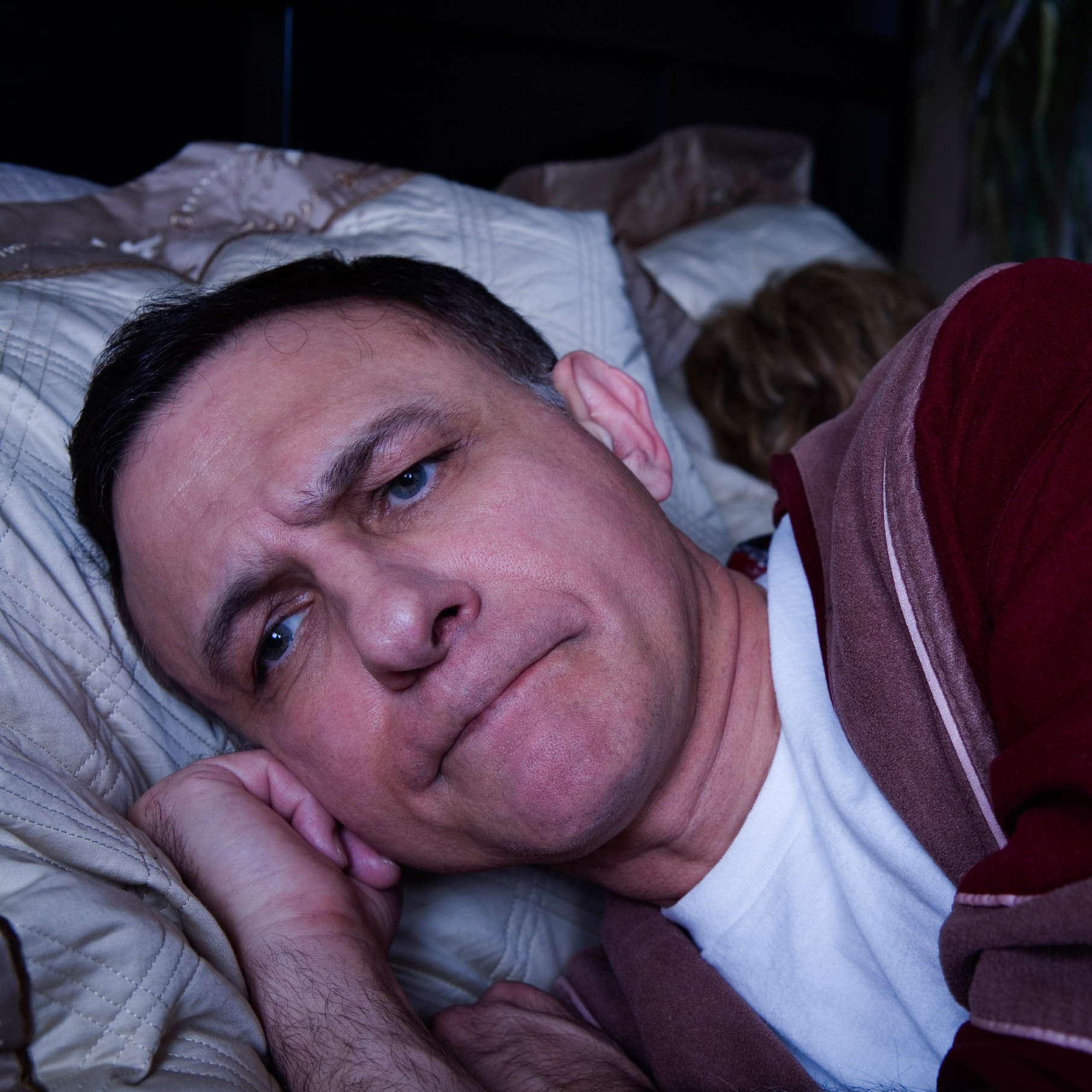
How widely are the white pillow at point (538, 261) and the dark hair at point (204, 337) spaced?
1.03 ft

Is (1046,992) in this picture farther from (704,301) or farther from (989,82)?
(989,82)

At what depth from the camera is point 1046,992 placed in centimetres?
55

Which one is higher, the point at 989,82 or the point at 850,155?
the point at 989,82

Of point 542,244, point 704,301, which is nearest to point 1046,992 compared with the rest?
point 542,244

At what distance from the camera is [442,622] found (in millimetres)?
762

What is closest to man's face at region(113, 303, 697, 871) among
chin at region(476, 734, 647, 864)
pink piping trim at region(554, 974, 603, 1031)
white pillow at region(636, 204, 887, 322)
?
chin at region(476, 734, 647, 864)

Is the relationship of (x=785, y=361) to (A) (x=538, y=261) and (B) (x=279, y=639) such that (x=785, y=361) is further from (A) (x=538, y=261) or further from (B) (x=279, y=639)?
(B) (x=279, y=639)

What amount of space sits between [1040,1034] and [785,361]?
1.32m

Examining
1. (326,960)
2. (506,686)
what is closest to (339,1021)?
(326,960)

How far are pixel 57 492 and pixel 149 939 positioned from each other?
1.72 ft

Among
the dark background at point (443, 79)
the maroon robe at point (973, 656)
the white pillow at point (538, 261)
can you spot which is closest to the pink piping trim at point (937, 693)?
the maroon robe at point (973, 656)

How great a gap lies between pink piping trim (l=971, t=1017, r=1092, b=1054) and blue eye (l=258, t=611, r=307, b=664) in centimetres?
61

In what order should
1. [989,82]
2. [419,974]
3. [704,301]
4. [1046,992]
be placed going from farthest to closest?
[989,82] → [704,301] → [419,974] → [1046,992]

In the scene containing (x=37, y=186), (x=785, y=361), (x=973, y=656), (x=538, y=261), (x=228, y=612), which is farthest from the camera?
(x=785, y=361)
